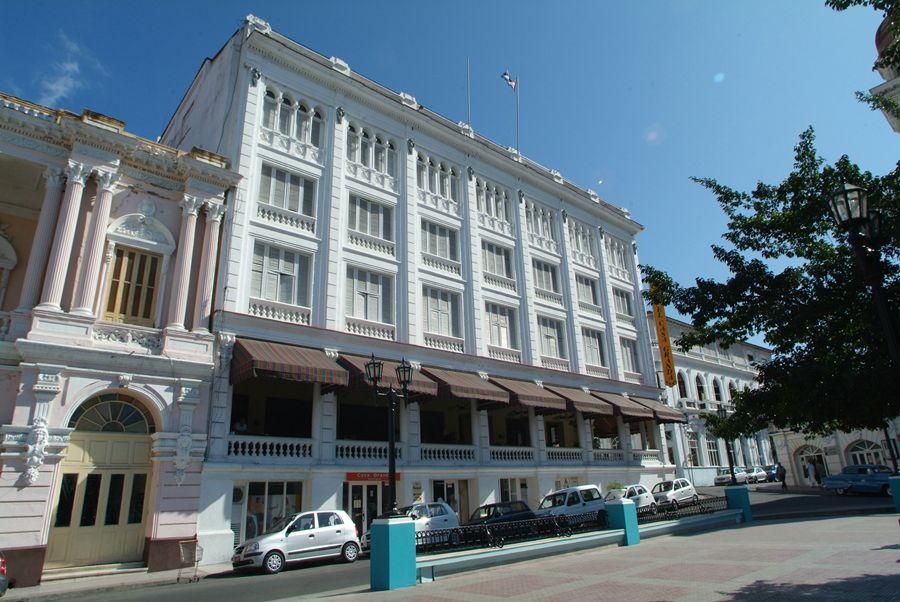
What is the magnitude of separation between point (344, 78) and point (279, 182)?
5933 millimetres

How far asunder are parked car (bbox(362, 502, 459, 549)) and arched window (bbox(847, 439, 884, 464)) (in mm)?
38088

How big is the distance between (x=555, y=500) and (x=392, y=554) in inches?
460

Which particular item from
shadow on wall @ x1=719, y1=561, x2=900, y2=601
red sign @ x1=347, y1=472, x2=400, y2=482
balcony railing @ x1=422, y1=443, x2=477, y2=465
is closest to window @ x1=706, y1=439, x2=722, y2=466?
balcony railing @ x1=422, y1=443, x2=477, y2=465

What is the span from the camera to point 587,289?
33969 mm

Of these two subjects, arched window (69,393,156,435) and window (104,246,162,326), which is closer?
arched window (69,393,156,435)

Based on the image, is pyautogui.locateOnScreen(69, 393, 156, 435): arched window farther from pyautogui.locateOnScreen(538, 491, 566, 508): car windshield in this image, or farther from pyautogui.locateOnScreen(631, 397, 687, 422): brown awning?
pyautogui.locateOnScreen(631, 397, 687, 422): brown awning

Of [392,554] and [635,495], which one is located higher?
[635,495]

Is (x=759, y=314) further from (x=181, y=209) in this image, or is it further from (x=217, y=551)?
(x=181, y=209)

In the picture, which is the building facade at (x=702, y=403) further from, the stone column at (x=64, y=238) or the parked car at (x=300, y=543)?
the stone column at (x=64, y=238)

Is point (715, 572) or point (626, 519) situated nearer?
point (715, 572)

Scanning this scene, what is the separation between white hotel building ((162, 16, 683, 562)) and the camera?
19266 mm

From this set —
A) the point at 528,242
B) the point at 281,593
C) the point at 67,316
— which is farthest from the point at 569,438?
Result: the point at 67,316

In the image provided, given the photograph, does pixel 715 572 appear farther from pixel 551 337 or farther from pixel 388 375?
pixel 551 337

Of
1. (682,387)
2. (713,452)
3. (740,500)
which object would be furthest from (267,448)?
(713,452)
